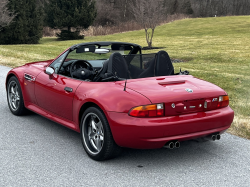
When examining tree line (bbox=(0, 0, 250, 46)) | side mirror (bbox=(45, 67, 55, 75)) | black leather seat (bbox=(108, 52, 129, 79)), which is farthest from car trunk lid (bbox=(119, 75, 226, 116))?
tree line (bbox=(0, 0, 250, 46))

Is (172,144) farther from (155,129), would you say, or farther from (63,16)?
(63,16)

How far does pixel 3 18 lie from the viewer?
29375 mm

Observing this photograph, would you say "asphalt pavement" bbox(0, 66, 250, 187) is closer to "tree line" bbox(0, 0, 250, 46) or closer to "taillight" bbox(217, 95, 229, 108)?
"taillight" bbox(217, 95, 229, 108)

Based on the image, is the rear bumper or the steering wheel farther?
the steering wheel

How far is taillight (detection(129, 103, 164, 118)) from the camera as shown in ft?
11.9

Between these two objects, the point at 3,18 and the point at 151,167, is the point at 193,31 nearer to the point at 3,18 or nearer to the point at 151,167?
the point at 3,18

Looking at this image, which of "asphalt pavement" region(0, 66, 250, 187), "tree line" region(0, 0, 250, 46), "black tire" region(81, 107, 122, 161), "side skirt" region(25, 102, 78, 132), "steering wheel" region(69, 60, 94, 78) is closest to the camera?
"asphalt pavement" region(0, 66, 250, 187)

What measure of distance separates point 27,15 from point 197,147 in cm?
3298

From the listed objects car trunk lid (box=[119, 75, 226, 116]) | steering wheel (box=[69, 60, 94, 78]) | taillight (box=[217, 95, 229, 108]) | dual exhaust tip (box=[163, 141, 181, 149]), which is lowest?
dual exhaust tip (box=[163, 141, 181, 149])

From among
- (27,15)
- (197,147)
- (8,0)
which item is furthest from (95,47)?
(27,15)

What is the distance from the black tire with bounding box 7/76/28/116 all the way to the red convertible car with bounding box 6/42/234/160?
66 centimetres

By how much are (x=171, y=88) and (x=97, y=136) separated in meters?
1.06

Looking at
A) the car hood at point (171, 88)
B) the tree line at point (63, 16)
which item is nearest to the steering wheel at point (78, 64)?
the car hood at point (171, 88)

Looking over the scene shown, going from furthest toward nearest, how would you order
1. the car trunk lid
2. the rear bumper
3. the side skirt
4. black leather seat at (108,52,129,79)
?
the side skirt → black leather seat at (108,52,129,79) → the car trunk lid → the rear bumper
